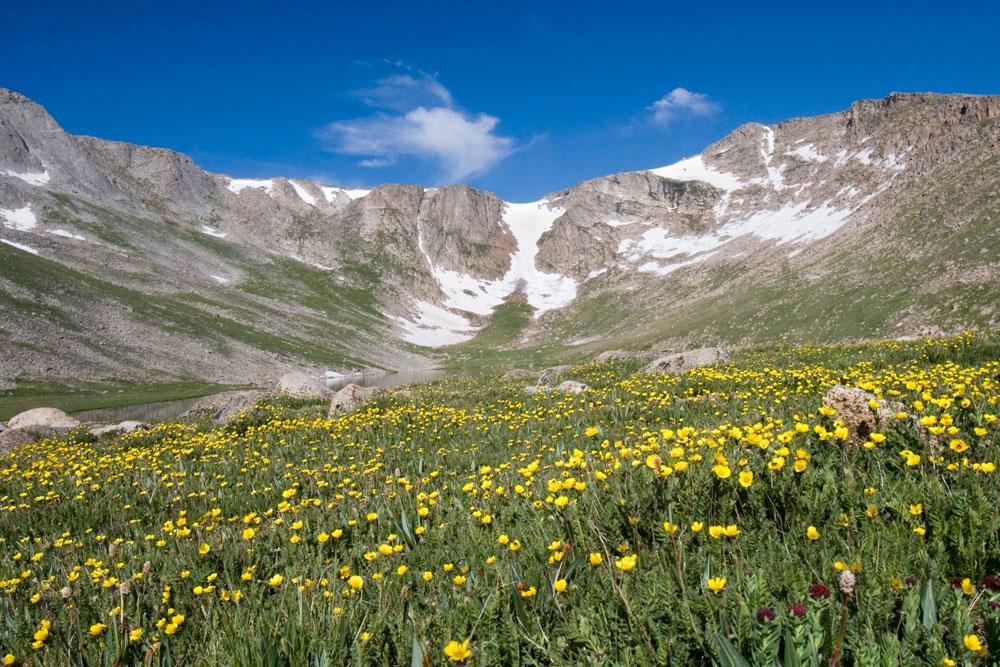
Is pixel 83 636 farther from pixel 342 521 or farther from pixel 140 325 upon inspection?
pixel 140 325

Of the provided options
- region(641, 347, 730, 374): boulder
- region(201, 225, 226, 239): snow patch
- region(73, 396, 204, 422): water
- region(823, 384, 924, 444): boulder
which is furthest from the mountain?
region(823, 384, 924, 444): boulder

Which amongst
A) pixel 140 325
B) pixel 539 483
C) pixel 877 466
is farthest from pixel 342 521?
pixel 140 325

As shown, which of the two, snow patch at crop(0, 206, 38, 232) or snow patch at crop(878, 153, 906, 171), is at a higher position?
snow patch at crop(878, 153, 906, 171)

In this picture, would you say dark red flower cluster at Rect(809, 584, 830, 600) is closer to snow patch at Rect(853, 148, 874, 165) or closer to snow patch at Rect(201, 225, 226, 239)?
snow patch at Rect(853, 148, 874, 165)

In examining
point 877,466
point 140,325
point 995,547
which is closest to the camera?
point 995,547

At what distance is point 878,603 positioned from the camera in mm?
2256

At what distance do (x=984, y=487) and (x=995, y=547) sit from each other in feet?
3.68

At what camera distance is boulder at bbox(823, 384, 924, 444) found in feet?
15.6

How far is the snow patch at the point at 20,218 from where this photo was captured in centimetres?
13025

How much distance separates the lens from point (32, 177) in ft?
511

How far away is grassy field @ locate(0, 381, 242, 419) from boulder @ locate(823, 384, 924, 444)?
65.5m

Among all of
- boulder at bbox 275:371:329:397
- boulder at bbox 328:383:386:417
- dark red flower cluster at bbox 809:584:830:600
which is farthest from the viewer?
boulder at bbox 275:371:329:397

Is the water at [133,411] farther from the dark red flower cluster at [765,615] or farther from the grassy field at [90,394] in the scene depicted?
the dark red flower cluster at [765,615]

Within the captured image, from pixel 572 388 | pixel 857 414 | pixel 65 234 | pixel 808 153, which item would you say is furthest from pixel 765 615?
pixel 808 153
